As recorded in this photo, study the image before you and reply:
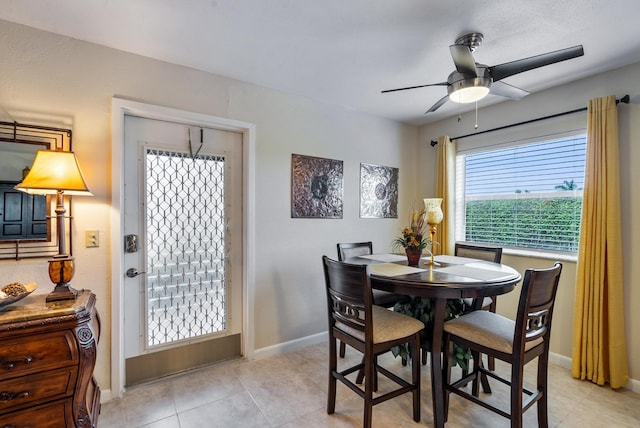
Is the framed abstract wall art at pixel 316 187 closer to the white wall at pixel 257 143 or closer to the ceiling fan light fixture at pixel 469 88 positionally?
the white wall at pixel 257 143

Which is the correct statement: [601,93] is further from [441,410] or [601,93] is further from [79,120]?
[79,120]

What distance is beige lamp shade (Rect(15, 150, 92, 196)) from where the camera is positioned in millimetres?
1528

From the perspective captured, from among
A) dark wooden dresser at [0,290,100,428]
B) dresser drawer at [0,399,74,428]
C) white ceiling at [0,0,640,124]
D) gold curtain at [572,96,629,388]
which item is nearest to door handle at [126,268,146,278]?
dark wooden dresser at [0,290,100,428]

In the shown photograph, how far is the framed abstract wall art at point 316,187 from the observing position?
9.66 feet

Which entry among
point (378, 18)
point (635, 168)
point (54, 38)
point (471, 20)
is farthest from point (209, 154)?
point (635, 168)

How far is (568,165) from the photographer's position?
8.84 ft

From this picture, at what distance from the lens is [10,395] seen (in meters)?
1.34

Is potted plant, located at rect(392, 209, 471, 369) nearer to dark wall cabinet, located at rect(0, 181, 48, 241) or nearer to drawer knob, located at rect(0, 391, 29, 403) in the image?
drawer knob, located at rect(0, 391, 29, 403)

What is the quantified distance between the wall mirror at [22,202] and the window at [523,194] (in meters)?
3.74

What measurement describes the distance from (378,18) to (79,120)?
2.08m

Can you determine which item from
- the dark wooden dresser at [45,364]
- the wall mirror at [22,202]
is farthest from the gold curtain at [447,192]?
the wall mirror at [22,202]

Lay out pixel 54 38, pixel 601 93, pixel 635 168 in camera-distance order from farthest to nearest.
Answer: pixel 601 93, pixel 635 168, pixel 54 38

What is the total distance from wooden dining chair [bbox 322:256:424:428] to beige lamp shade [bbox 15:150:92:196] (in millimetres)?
1520

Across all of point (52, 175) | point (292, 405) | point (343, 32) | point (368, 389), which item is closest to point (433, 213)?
point (368, 389)
